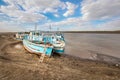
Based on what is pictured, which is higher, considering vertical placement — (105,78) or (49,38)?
(49,38)

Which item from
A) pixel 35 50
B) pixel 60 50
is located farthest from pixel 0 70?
pixel 60 50

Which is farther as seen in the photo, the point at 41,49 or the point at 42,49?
the point at 41,49

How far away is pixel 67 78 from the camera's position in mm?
6668

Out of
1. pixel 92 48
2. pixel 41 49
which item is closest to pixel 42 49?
pixel 41 49

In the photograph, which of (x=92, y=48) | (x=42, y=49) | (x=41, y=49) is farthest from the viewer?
(x=92, y=48)

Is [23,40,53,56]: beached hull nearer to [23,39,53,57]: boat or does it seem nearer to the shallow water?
[23,39,53,57]: boat

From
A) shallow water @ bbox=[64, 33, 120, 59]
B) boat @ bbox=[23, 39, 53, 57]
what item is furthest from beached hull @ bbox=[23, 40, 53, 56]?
shallow water @ bbox=[64, 33, 120, 59]

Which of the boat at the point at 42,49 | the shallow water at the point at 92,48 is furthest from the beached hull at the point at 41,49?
the shallow water at the point at 92,48

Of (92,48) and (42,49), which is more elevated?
(42,49)

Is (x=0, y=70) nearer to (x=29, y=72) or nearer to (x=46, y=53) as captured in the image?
(x=29, y=72)

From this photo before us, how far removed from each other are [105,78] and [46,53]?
742cm

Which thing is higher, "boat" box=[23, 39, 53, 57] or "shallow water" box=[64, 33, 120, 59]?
"boat" box=[23, 39, 53, 57]

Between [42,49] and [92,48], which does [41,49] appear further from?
[92,48]

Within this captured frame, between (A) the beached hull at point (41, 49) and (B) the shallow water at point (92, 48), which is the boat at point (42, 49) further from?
(B) the shallow water at point (92, 48)
